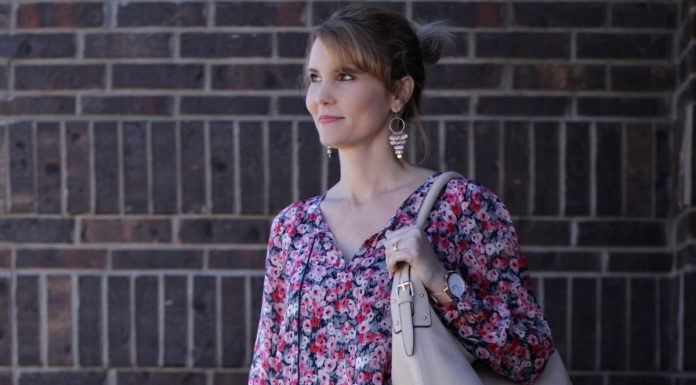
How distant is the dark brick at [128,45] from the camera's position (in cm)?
466

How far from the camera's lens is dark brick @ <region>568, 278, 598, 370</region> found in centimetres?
450

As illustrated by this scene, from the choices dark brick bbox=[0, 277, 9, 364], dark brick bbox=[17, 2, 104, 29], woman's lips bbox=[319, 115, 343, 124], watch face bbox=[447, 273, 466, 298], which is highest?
dark brick bbox=[17, 2, 104, 29]

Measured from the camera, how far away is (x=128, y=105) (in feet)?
15.3

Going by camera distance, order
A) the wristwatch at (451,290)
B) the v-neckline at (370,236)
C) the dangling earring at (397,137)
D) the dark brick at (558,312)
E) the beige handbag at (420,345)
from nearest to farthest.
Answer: the beige handbag at (420,345)
the wristwatch at (451,290)
the v-neckline at (370,236)
the dangling earring at (397,137)
the dark brick at (558,312)

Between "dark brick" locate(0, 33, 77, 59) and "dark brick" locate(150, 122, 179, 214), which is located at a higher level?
"dark brick" locate(0, 33, 77, 59)

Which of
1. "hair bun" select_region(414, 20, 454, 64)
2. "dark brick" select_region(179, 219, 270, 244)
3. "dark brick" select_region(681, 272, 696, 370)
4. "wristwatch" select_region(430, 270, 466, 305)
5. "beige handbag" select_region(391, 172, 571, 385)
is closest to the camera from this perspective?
"beige handbag" select_region(391, 172, 571, 385)

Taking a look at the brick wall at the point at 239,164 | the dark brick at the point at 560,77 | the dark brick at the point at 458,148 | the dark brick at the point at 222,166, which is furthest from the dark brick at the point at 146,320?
the dark brick at the point at 560,77

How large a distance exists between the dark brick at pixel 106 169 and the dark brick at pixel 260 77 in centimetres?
41

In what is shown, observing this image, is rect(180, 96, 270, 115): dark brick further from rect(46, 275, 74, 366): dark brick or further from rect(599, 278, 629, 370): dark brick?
rect(599, 278, 629, 370): dark brick

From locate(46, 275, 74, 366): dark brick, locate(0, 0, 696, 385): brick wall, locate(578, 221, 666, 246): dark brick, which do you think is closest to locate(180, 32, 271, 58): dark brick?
locate(0, 0, 696, 385): brick wall

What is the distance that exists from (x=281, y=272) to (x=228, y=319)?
1145mm

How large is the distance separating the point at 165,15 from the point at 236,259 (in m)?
0.91

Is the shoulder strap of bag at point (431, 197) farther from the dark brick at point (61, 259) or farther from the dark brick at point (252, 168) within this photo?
the dark brick at point (61, 259)

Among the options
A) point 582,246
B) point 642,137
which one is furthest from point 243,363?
point 642,137
